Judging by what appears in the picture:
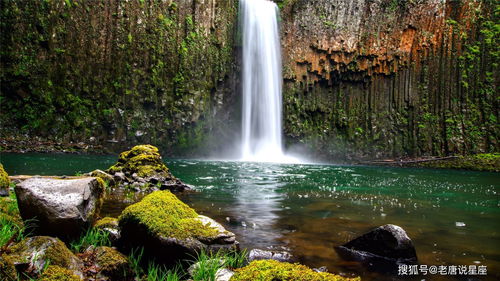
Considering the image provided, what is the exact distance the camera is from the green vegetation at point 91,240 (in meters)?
4.16

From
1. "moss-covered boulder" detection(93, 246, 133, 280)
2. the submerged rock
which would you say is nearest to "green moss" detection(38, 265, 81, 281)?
"moss-covered boulder" detection(93, 246, 133, 280)

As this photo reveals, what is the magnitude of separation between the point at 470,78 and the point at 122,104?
3762 cm

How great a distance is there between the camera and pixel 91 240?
14.3 ft

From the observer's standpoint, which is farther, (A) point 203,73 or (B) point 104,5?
(A) point 203,73

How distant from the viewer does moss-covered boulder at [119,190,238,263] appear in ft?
13.7

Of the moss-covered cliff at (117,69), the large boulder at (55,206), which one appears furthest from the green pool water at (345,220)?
the moss-covered cliff at (117,69)

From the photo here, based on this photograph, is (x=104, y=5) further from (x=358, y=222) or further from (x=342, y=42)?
(x=358, y=222)

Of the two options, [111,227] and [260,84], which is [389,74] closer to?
[260,84]

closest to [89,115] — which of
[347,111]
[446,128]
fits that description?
[347,111]

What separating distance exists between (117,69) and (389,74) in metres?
30.2

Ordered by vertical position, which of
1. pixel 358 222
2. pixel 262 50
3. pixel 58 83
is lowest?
pixel 358 222

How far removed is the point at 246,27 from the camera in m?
37.3

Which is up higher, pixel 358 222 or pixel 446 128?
pixel 446 128

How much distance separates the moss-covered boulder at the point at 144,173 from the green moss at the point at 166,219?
605 cm
